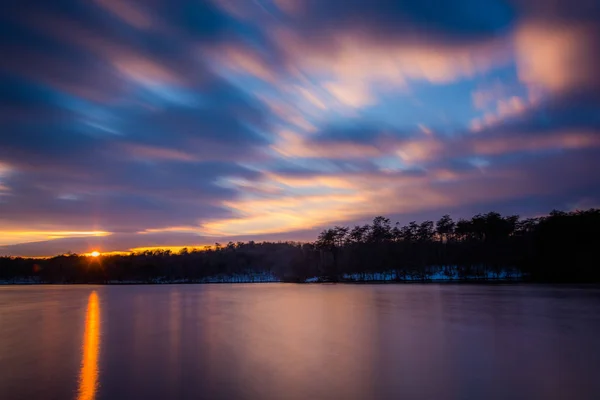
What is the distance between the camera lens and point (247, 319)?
20484 mm

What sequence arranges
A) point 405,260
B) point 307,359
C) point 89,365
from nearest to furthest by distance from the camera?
point 89,365 < point 307,359 < point 405,260

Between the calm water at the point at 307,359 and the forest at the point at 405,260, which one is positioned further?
the forest at the point at 405,260

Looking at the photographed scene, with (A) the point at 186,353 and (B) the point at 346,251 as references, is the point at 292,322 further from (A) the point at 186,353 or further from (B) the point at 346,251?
(B) the point at 346,251

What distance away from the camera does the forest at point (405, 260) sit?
56.0m

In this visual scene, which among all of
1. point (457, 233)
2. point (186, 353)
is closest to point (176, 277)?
point (457, 233)

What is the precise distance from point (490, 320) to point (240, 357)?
40.3 feet

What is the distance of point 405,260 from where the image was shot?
8200cm

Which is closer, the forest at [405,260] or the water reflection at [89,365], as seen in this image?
the water reflection at [89,365]

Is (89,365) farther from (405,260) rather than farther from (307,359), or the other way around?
(405,260)

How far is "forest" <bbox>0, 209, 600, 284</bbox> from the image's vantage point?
56.0 m

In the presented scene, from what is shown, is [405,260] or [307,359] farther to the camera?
[405,260]

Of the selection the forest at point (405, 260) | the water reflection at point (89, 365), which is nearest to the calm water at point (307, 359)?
the water reflection at point (89, 365)

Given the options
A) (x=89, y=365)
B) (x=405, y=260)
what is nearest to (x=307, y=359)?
(x=89, y=365)

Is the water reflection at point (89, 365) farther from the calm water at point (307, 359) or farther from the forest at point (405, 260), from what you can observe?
the forest at point (405, 260)
